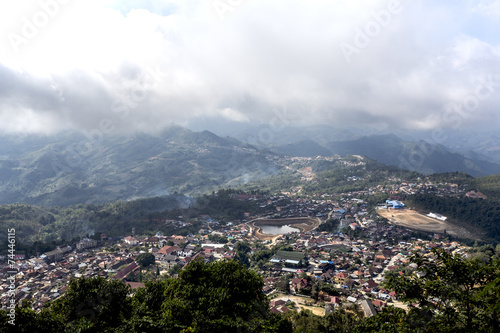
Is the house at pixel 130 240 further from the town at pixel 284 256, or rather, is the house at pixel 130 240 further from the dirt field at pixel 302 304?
the dirt field at pixel 302 304

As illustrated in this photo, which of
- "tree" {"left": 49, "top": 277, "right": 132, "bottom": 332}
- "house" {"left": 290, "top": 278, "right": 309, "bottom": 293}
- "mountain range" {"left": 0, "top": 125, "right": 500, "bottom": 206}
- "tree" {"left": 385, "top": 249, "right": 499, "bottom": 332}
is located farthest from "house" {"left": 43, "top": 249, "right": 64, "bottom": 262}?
"mountain range" {"left": 0, "top": 125, "right": 500, "bottom": 206}

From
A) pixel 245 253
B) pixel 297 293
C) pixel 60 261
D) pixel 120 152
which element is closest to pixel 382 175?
pixel 245 253

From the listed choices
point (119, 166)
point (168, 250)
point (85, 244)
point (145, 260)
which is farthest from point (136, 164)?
point (145, 260)

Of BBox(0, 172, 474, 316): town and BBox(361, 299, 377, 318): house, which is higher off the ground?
BBox(361, 299, 377, 318): house

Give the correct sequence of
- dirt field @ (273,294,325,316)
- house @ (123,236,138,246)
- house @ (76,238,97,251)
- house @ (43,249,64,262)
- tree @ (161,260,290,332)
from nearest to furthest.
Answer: tree @ (161,260,290,332), dirt field @ (273,294,325,316), house @ (43,249,64,262), house @ (76,238,97,251), house @ (123,236,138,246)

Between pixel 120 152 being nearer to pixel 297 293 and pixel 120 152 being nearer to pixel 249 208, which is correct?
pixel 249 208


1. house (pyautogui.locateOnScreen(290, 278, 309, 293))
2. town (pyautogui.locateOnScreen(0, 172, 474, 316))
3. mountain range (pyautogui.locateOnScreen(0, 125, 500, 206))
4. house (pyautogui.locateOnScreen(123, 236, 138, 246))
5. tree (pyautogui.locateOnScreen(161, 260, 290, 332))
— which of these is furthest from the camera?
mountain range (pyautogui.locateOnScreen(0, 125, 500, 206))

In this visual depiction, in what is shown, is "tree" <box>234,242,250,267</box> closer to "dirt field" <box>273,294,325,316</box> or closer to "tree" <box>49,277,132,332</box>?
"dirt field" <box>273,294,325,316</box>
